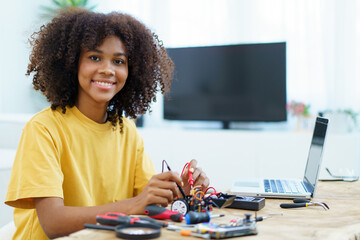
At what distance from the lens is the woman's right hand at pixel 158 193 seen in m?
1.21

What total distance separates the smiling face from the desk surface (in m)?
0.63

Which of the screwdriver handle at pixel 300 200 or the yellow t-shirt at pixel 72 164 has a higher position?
the yellow t-shirt at pixel 72 164

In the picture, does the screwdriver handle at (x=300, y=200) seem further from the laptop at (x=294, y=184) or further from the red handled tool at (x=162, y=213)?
the red handled tool at (x=162, y=213)

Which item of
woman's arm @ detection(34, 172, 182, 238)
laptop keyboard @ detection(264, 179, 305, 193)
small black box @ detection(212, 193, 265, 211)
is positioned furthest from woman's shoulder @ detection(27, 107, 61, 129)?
laptop keyboard @ detection(264, 179, 305, 193)

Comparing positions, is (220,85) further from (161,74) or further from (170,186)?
(170,186)

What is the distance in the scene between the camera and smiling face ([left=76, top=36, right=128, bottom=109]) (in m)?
1.56

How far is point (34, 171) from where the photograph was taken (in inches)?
50.5

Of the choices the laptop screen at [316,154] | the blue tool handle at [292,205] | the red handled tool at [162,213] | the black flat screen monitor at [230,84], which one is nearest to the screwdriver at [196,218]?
the red handled tool at [162,213]

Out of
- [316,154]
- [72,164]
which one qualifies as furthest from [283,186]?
[72,164]

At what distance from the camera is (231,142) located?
3.75 meters

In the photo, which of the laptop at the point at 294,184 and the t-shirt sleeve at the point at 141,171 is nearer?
the laptop at the point at 294,184

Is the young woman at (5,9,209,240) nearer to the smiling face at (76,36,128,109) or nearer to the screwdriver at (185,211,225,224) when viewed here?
the smiling face at (76,36,128,109)

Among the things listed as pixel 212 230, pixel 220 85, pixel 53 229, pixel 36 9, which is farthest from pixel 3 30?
pixel 212 230

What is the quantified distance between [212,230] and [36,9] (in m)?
4.60
